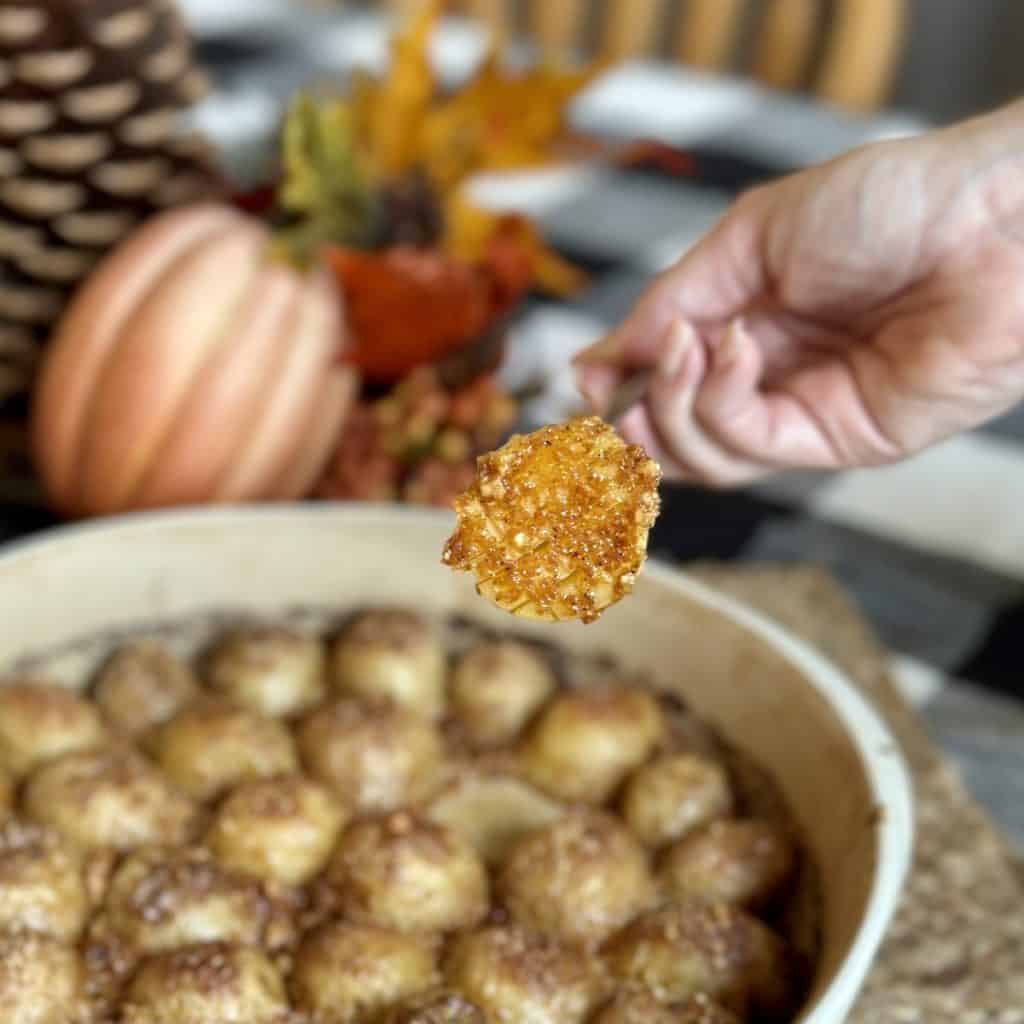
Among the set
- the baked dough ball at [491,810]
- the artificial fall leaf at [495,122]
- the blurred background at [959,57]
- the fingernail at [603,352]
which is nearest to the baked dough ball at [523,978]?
the baked dough ball at [491,810]

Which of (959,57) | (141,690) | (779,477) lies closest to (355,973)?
(141,690)

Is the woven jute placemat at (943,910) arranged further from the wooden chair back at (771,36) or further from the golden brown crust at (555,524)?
the wooden chair back at (771,36)

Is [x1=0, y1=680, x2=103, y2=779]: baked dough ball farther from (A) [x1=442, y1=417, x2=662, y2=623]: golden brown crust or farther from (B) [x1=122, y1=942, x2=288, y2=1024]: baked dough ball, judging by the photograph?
(A) [x1=442, y1=417, x2=662, y2=623]: golden brown crust

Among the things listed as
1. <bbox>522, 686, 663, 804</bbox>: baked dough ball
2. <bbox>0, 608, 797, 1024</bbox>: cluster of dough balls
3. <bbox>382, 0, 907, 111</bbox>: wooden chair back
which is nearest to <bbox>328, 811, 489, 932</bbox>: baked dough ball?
<bbox>0, 608, 797, 1024</bbox>: cluster of dough balls

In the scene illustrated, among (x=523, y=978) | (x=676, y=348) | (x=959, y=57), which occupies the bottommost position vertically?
(x=959, y=57)

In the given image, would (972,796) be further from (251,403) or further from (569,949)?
(251,403)

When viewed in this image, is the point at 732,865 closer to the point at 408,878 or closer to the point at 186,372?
the point at 408,878
